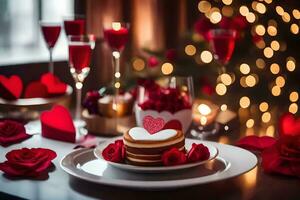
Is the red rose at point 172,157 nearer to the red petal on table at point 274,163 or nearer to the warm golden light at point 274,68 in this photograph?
the red petal on table at point 274,163

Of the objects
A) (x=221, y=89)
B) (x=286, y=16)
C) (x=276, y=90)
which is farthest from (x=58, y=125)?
(x=286, y=16)

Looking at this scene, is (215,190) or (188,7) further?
(188,7)

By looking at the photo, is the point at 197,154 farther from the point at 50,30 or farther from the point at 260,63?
the point at 260,63

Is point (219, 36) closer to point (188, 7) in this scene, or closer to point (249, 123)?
point (249, 123)

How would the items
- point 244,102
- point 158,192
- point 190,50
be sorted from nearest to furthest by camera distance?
point 158,192 → point 244,102 → point 190,50

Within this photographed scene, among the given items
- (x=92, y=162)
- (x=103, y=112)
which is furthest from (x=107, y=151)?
(x=103, y=112)

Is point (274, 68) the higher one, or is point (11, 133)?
point (274, 68)
